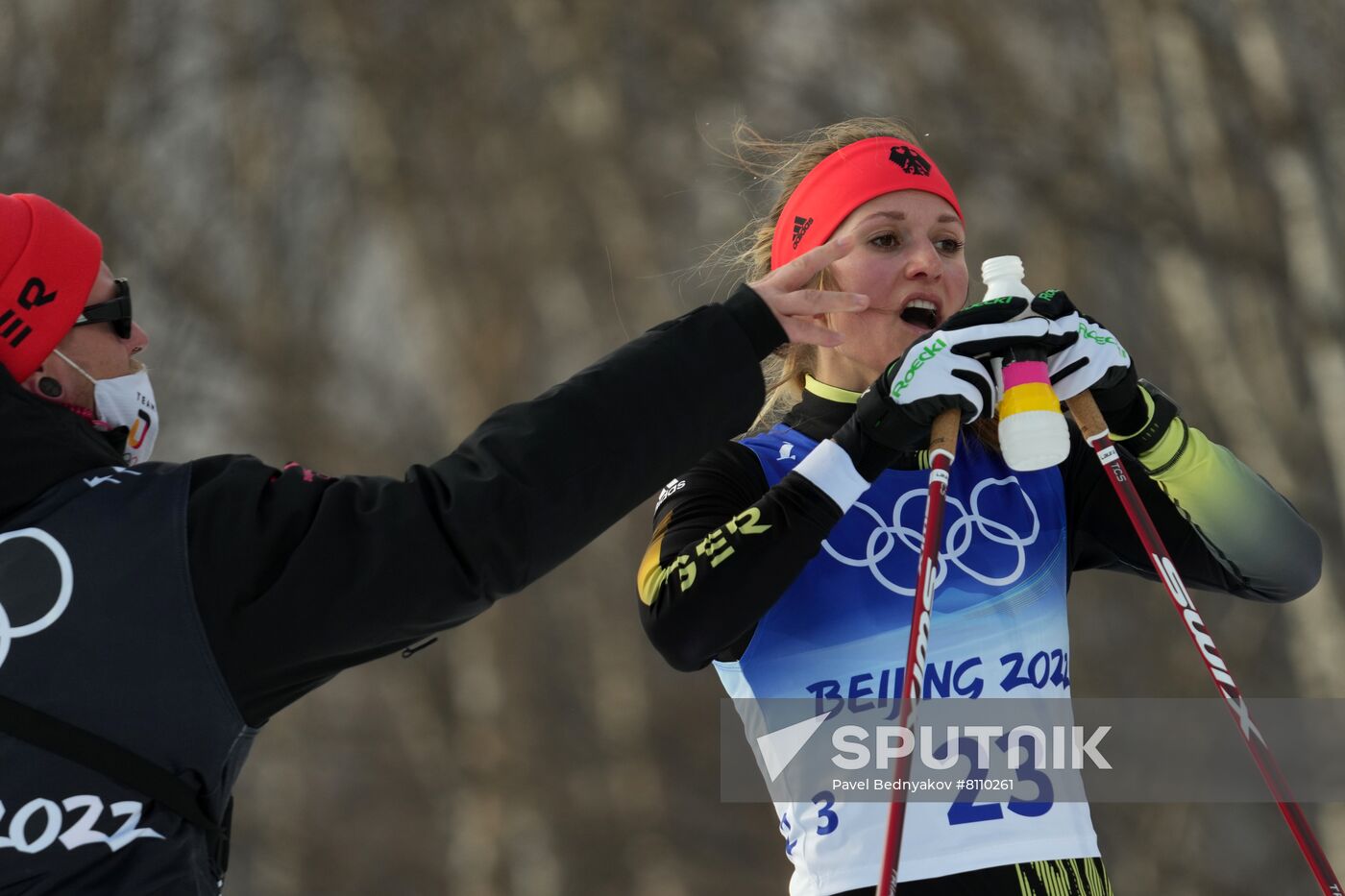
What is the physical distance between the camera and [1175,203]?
167 inches

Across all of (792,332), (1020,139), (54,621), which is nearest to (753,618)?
(792,332)

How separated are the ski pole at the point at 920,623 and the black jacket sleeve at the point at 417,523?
0.34 m

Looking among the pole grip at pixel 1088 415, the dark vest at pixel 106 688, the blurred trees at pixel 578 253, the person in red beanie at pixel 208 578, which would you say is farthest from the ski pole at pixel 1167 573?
the blurred trees at pixel 578 253

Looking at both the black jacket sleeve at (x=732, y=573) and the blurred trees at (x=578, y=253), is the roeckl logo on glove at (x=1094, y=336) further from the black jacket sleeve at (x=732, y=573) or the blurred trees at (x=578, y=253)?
the blurred trees at (x=578, y=253)

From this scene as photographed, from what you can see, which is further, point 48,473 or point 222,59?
point 222,59

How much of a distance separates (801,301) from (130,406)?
576mm

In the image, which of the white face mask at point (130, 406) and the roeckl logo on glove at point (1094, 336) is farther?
the roeckl logo on glove at point (1094, 336)

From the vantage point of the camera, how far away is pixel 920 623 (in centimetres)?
129

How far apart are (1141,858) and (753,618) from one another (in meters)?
3.08

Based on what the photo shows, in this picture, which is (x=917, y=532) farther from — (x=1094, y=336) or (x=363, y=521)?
(x=363, y=521)

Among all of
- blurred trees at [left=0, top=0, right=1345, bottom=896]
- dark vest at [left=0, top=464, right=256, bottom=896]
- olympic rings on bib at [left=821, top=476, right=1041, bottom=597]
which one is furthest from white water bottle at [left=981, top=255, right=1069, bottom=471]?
blurred trees at [left=0, top=0, right=1345, bottom=896]

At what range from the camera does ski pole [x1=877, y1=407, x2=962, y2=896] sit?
1202 mm

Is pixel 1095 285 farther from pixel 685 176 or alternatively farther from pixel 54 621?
pixel 54 621

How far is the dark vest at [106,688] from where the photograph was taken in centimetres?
95
